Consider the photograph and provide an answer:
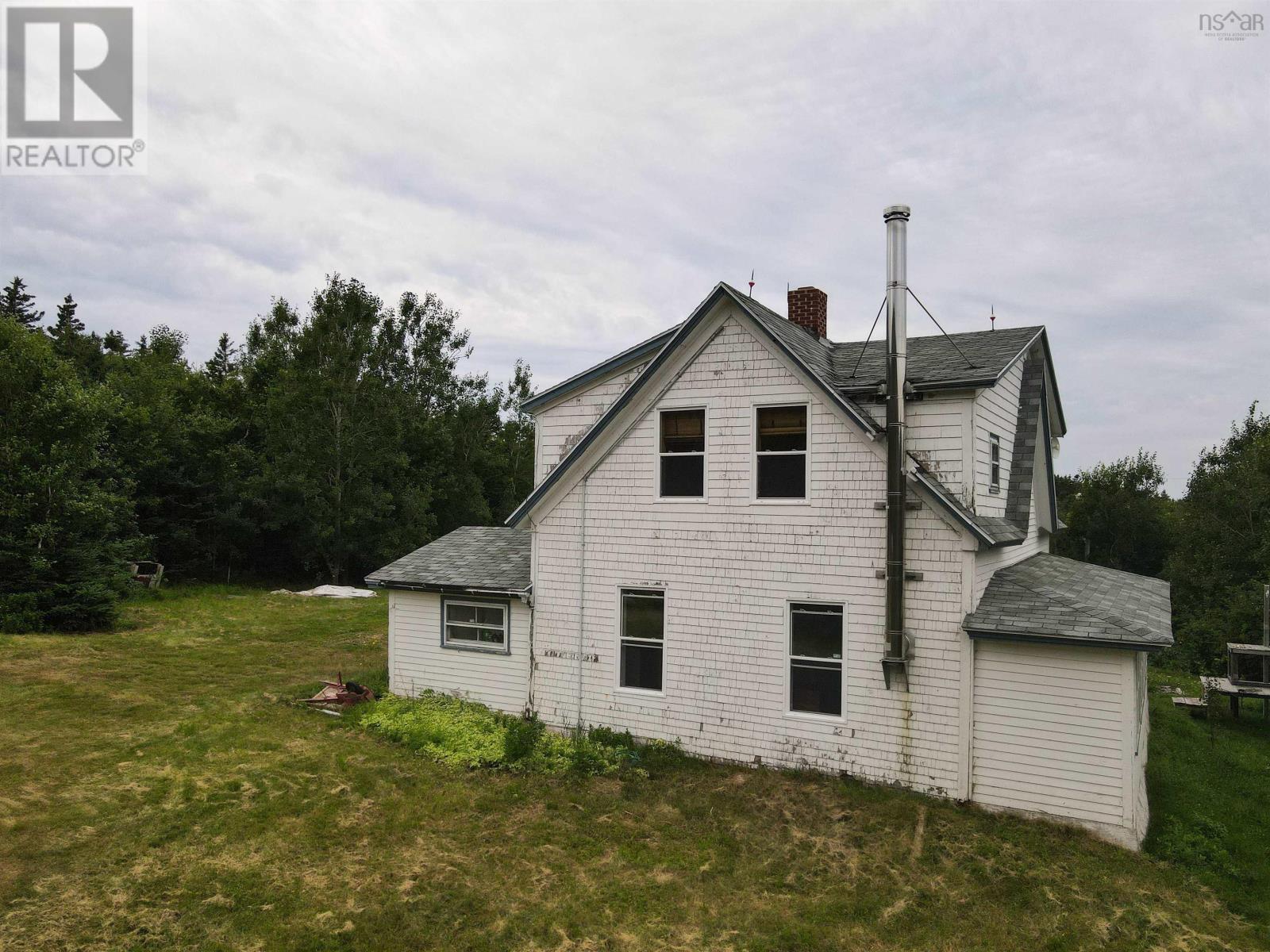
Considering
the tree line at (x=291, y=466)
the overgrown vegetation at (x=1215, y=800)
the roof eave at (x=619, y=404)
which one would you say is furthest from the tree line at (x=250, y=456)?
the overgrown vegetation at (x=1215, y=800)

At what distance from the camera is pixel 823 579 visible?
11.2 meters

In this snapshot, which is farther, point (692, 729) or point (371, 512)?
point (371, 512)

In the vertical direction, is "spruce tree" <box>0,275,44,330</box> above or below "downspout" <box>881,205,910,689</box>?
above

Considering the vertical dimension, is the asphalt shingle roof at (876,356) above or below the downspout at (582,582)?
above

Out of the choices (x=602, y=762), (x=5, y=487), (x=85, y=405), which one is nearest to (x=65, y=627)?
(x=5, y=487)

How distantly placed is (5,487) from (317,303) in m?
17.3

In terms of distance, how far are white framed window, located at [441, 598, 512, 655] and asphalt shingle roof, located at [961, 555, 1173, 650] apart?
7903 millimetres

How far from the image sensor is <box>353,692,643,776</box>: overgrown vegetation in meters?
11.8

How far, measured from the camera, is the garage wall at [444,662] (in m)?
13.6

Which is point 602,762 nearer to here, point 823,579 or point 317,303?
point 823,579

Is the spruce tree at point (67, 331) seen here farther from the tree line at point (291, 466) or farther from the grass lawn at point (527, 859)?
the grass lawn at point (527, 859)

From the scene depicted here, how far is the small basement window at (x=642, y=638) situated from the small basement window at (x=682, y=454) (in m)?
1.79

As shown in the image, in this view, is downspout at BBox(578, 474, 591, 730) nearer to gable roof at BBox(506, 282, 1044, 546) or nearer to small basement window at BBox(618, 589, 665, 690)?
gable roof at BBox(506, 282, 1044, 546)

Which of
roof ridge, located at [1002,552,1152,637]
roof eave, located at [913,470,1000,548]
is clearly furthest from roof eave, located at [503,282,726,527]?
roof ridge, located at [1002,552,1152,637]
